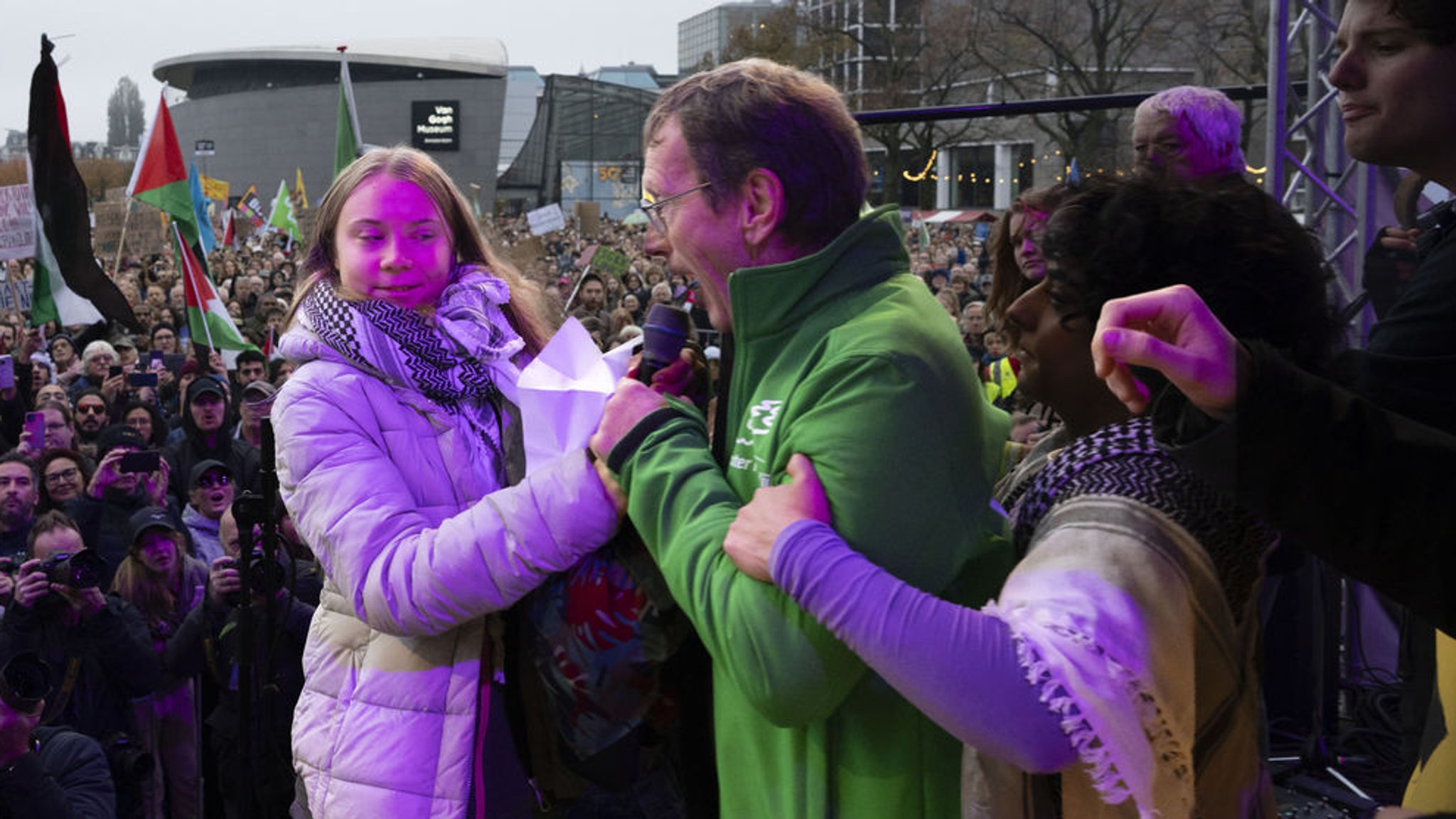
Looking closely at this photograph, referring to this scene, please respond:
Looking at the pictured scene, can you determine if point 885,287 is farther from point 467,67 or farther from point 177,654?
point 467,67

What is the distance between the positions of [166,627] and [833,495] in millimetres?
4525

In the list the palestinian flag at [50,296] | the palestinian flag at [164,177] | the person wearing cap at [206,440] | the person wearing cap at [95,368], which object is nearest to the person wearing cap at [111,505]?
the person wearing cap at [206,440]

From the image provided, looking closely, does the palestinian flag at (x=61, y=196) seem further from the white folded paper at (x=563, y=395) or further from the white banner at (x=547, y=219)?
the white banner at (x=547, y=219)

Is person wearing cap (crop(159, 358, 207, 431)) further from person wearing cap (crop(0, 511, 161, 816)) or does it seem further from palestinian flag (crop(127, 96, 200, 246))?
person wearing cap (crop(0, 511, 161, 816))

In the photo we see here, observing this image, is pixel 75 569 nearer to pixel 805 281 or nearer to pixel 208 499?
pixel 208 499

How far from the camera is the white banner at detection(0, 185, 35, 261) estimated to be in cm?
1048

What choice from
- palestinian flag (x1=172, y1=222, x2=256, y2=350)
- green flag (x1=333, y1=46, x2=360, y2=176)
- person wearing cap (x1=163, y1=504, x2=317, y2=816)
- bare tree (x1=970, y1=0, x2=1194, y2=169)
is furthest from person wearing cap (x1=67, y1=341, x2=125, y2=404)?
bare tree (x1=970, y1=0, x2=1194, y2=169)

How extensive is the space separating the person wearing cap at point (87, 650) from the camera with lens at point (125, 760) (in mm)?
23

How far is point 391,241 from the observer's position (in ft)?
7.72

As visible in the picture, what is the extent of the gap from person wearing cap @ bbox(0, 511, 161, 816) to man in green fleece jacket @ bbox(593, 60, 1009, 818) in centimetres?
367

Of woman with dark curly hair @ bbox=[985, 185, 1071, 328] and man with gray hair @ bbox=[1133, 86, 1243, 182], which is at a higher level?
man with gray hair @ bbox=[1133, 86, 1243, 182]

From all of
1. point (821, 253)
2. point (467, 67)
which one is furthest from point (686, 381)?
point (467, 67)

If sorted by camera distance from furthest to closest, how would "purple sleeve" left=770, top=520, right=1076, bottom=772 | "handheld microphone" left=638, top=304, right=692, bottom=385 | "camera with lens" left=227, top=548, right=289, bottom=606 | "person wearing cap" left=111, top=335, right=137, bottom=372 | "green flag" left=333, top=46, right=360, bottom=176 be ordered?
"person wearing cap" left=111, top=335, right=137, bottom=372, "green flag" left=333, top=46, right=360, bottom=176, "camera with lens" left=227, top=548, right=289, bottom=606, "handheld microphone" left=638, top=304, right=692, bottom=385, "purple sleeve" left=770, top=520, right=1076, bottom=772

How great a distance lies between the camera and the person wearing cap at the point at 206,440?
7.76 meters
